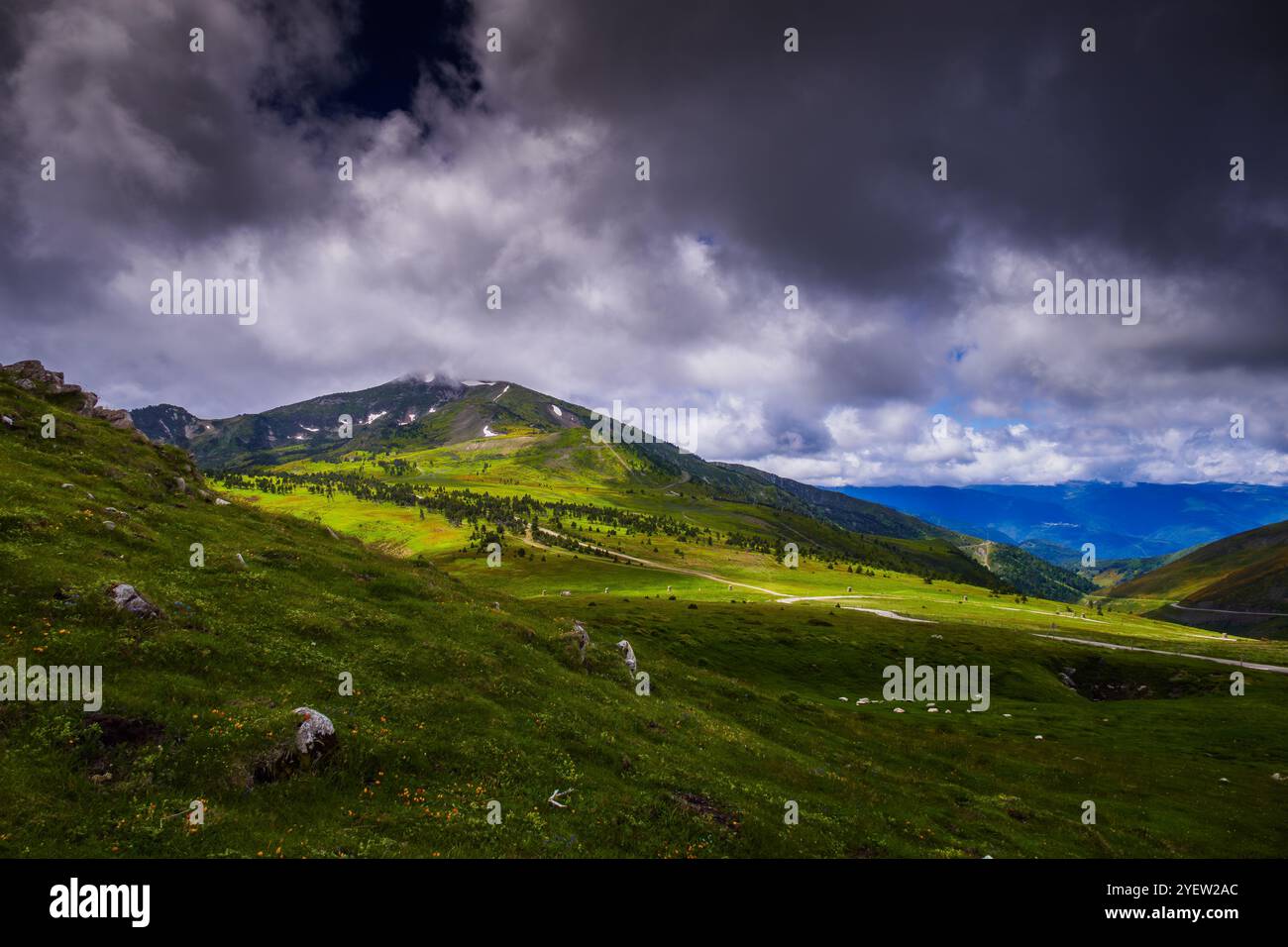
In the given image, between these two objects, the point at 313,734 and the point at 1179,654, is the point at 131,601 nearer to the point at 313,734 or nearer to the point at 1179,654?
the point at 313,734

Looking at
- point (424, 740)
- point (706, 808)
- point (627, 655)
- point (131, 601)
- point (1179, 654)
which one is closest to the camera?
point (424, 740)

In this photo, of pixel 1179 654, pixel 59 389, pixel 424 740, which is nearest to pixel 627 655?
pixel 424 740

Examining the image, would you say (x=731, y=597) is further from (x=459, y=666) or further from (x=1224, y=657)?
(x=459, y=666)

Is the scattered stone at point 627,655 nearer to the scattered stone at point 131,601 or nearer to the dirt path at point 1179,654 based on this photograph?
the scattered stone at point 131,601

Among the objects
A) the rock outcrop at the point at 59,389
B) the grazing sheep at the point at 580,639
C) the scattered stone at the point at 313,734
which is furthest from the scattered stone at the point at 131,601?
the rock outcrop at the point at 59,389

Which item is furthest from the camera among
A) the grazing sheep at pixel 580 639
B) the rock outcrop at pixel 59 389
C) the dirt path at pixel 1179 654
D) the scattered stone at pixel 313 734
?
the dirt path at pixel 1179 654

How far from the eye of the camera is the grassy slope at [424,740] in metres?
16.0

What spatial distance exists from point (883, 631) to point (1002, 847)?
3368 inches

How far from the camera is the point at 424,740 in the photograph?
21469mm

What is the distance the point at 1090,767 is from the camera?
49406mm

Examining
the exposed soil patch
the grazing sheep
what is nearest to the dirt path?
the grazing sheep

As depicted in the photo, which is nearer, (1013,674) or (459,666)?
(459,666)

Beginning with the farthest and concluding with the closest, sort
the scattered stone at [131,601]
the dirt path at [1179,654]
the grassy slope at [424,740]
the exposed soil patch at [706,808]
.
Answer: the dirt path at [1179,654] < the scattered stone at [131,601] < the exposed soil patch at [706,808] < the grassy slope at [424,740]
